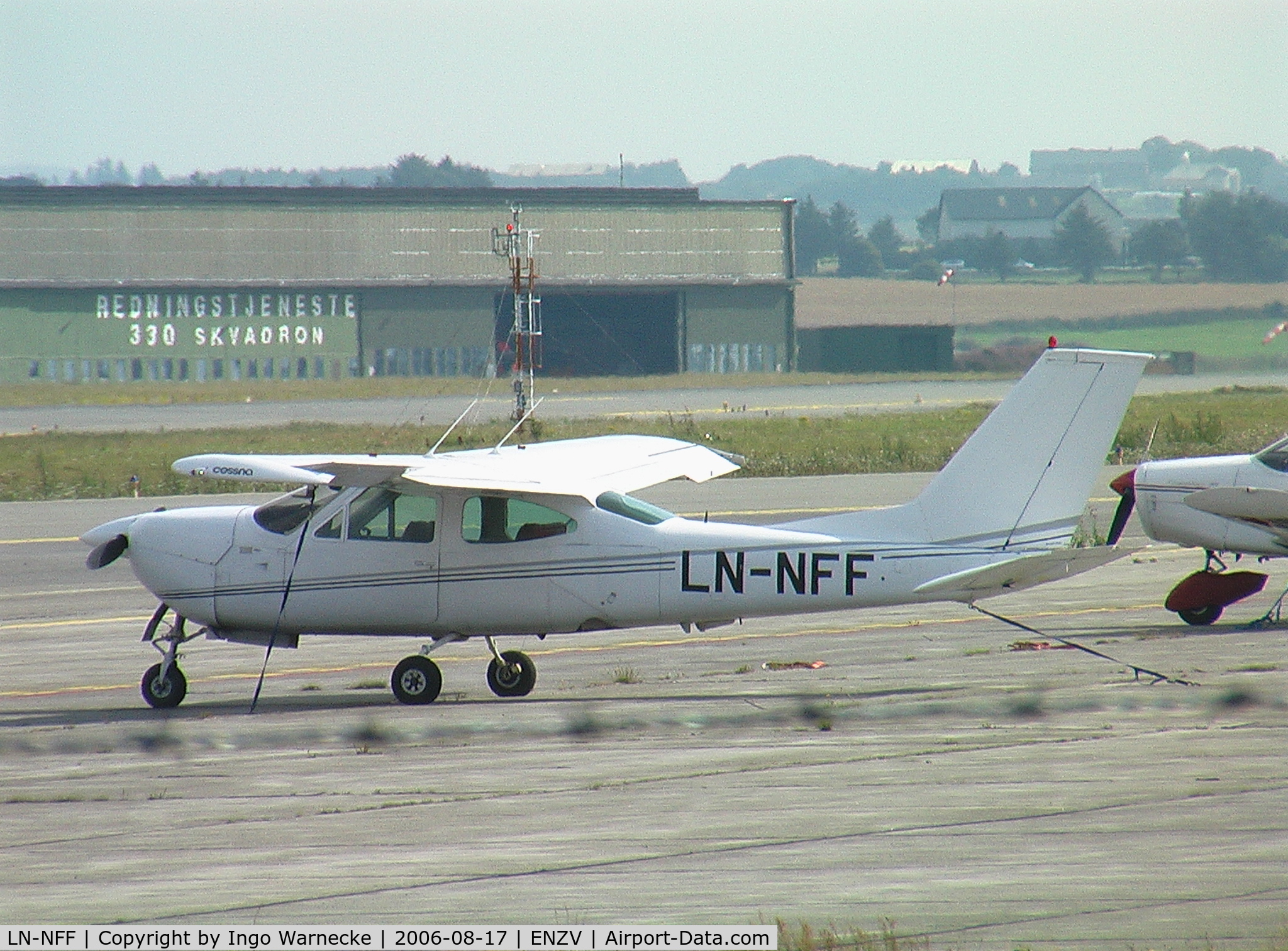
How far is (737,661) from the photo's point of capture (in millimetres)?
13820

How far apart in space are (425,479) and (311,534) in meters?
1.26

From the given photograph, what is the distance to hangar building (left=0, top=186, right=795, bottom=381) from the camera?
221 ft

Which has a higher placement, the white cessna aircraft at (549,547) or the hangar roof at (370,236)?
the hangar roof at (370,236)

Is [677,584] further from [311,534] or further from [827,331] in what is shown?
[827,331]

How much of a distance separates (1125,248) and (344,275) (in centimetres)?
4266

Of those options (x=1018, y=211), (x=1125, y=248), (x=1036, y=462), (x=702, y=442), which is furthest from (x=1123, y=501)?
(x=1018, y=211)

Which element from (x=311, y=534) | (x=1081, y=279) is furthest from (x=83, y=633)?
(x=1081, y=279)

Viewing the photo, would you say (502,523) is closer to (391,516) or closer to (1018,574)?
(391,516)

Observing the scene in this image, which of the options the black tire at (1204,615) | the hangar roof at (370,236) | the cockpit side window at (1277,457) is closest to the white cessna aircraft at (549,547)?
the black tire at (1204,615)

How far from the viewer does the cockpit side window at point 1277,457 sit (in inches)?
606

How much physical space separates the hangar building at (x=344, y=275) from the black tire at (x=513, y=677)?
56.0m

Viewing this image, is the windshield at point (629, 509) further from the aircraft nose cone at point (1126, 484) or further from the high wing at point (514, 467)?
the aircraft nose cone at point (1126, 484)

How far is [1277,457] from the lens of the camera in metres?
15.5

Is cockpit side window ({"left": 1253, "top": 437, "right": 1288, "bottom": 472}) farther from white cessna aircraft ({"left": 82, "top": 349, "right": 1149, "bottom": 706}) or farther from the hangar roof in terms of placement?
the hangar roof
